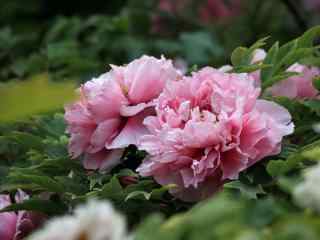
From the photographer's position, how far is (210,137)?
48.3 inches

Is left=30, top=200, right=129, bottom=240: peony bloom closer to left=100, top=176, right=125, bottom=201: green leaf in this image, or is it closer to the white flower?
the white flower

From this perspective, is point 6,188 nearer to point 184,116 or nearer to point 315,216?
point 184,116

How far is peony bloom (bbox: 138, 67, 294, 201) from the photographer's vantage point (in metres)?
1.22

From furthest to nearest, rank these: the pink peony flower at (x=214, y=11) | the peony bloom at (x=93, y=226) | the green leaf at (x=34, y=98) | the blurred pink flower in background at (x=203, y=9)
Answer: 1. the pink peony flower at (x=214, y=11)
2. the blurred pink flower in background at (x=203, y=9)
3. the green leaf at (x=34, y=98)
4. the peony bloom at (x=93, y=226)

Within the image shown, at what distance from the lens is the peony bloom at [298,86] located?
4.93 feet

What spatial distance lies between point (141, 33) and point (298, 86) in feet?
5.64

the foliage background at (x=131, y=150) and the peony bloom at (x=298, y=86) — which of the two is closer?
the foliage background at (x=131, y=150)

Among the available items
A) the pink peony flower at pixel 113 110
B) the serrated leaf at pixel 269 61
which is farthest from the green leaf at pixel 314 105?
the pink peony flower at pixel 113 110

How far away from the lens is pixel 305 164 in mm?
1200

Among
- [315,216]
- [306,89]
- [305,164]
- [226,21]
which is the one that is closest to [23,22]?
[226,21]

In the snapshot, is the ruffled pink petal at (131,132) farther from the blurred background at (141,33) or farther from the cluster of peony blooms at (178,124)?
the blurred background at (141,33)

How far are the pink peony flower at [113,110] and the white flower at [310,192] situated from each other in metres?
0.54

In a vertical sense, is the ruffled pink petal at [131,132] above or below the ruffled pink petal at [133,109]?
below

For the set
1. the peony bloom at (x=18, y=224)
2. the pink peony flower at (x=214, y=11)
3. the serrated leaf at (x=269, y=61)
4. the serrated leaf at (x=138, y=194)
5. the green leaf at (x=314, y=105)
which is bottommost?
the pink peony flower at (x=214, y=11)
